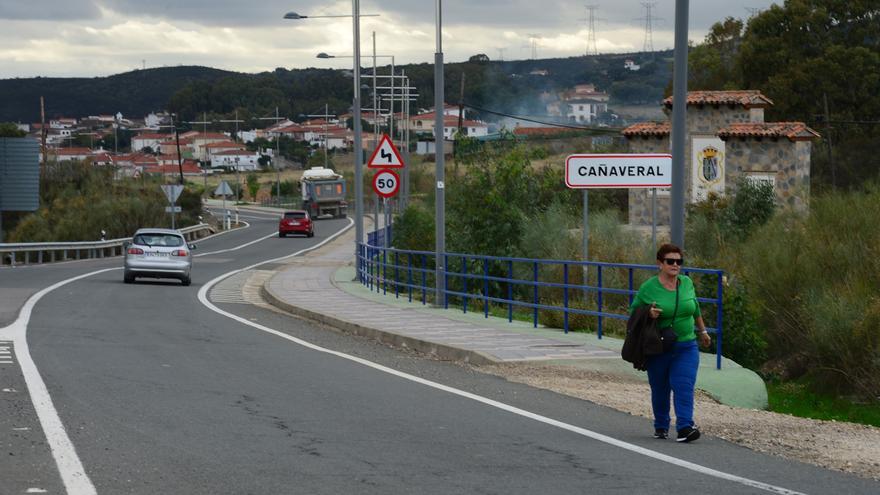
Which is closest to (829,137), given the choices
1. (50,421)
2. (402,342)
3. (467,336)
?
(467,336)

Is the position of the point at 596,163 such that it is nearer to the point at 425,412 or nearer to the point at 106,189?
the point at 425,412

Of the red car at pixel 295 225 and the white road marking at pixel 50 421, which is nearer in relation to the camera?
the white road marking at pixel 50 421

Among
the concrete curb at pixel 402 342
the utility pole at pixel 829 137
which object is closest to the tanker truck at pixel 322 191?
the utility pole at pixel 829 137

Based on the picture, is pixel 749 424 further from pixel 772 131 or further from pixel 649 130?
pixel 649 130

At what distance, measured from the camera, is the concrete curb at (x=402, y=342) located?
16750 mm

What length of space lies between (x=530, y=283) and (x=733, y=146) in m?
28.9

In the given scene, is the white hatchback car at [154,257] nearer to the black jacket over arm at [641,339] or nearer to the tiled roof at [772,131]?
the tiled roof at [772,131]

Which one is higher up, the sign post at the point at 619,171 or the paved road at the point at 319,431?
the sign post at the point at 619,171

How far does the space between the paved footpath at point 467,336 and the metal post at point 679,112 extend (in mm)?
1727

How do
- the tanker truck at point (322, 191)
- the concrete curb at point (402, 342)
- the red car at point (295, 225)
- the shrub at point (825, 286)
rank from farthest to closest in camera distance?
the tanker truck at point (322, 191) < the red car at point (295, 225) < the shrub at point (825, 286) < the concrete curb at point (402, 342)

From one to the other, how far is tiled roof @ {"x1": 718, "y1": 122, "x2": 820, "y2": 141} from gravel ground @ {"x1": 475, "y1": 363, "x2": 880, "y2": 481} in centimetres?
3134

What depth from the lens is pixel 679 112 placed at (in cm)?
1554

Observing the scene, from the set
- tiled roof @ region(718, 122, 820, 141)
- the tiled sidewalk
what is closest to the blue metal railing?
the tiled sidewalk

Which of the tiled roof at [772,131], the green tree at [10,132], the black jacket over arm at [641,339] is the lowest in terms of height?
the black jacket over arm at [641,339]
